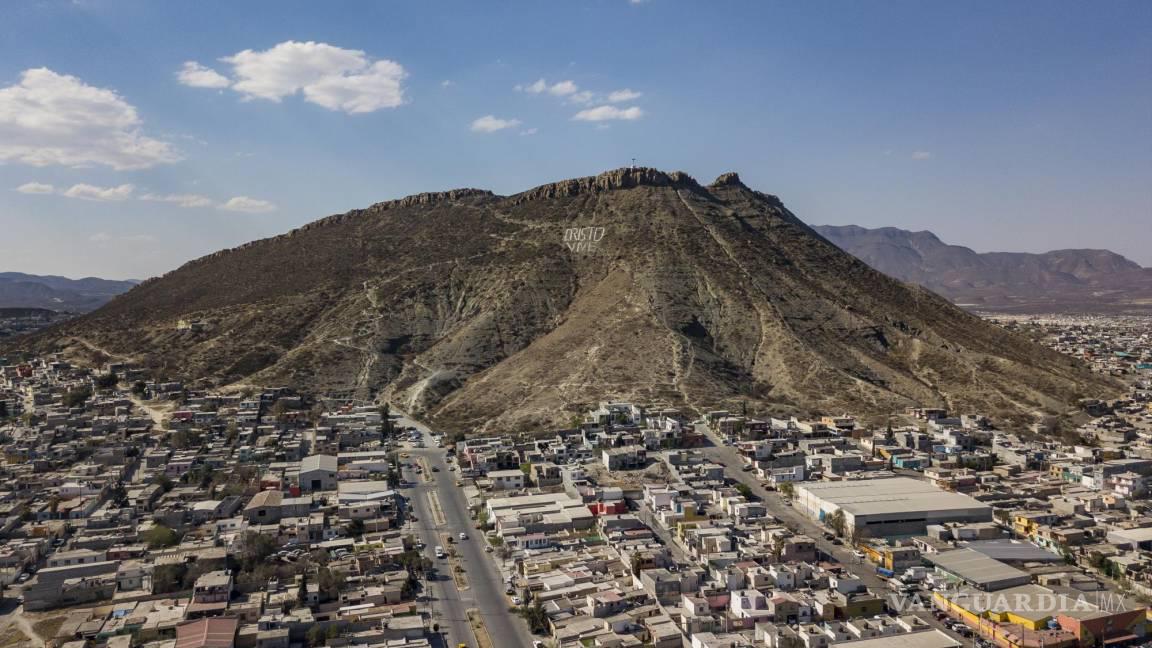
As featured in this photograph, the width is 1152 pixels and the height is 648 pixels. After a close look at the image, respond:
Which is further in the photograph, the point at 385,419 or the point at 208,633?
the point at 385,419

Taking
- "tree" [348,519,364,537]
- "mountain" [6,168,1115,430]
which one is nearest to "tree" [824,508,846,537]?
"tree" [348,519,364,537]

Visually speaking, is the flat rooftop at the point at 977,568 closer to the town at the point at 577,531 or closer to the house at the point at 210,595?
the town at the point at 577,531

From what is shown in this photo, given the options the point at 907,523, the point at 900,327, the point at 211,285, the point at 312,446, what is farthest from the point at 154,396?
the point at 900,327

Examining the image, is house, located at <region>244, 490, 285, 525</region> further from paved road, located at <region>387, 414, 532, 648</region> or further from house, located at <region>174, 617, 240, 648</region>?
house, located at <region>174, 617, 240, 648</region>

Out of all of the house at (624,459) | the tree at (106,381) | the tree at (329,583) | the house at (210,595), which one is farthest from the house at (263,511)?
the tree at (106,381)

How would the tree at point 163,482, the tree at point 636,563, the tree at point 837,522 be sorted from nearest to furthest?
the tree at point 636,563, the tree at point 837,522, the tree at point 163,482

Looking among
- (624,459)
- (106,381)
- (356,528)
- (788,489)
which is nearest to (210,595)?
(356,528)

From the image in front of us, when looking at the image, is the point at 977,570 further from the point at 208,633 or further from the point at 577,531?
the point at 208,633

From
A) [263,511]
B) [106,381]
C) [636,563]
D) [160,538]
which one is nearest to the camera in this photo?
[636,563]
